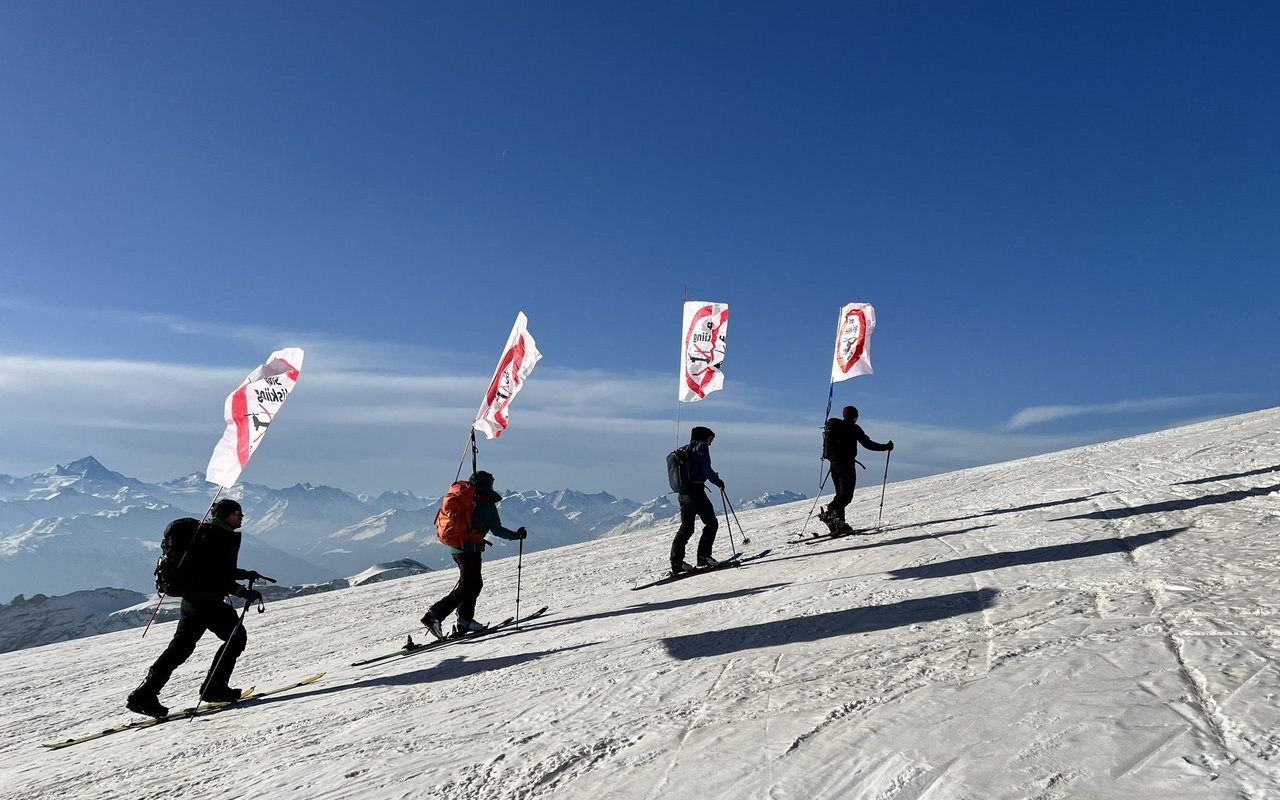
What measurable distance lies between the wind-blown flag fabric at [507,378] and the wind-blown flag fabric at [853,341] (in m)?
8.30

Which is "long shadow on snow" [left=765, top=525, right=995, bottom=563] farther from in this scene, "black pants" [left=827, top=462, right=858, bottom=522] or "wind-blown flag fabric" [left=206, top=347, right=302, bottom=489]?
"wind-blown flag fabric" [left=206, top=347, right=302, bottom=489]

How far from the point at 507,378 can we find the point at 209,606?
5568mm

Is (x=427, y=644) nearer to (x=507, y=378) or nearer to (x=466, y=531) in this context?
(x=466, y=531)

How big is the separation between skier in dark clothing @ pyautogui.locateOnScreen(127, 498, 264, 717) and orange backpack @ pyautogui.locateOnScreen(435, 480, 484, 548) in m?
2.31

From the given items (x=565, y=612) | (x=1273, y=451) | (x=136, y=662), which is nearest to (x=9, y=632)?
(x=136, y=662)

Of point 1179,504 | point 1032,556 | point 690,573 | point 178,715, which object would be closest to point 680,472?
point 690,573

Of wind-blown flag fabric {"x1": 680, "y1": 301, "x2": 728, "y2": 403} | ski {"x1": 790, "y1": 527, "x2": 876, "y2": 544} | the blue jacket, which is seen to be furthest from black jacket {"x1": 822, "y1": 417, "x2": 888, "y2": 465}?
the blue jacket

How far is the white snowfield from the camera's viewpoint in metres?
3.94

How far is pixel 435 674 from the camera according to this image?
25.2ft

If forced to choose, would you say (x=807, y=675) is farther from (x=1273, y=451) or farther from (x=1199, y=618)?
(x=1273, y=451)

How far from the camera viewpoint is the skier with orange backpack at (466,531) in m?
9.45

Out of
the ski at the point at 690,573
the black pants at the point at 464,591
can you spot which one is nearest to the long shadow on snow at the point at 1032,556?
the ski at the point at 690,573

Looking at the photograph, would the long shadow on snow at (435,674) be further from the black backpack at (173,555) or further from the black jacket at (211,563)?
the black backpack at (173,555)

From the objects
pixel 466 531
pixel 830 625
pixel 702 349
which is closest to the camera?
pixel 830 625
